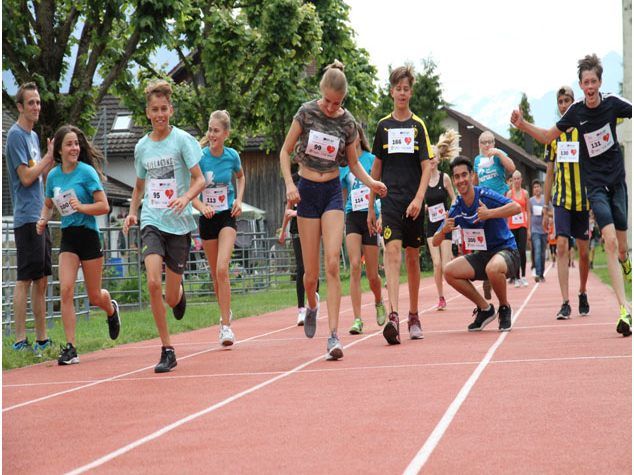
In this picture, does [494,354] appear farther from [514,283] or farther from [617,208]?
[514,283]

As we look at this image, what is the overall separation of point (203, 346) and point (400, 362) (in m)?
3.26

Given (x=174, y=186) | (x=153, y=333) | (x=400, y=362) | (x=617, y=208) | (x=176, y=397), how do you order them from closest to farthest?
(x=176, y=397), (x=400, y=362), (x=174, y=186), (x=617, y=208), (x=153, y=333)

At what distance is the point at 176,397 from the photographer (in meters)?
7.01

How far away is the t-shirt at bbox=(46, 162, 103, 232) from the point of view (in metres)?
9.77

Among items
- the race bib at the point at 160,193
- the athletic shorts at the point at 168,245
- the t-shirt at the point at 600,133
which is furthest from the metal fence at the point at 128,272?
the t-shirt at the point at 600,133

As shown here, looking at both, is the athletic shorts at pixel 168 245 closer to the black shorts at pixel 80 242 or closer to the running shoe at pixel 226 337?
the black shorts at pixel 80 242

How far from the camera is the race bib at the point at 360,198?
36.3ft

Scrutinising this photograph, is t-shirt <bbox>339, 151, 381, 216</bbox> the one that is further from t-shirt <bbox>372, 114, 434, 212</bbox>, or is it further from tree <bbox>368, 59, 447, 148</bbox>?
tree <bbox>368, 59, 447, 148</bbox>

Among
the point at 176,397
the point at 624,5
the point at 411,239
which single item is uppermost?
the point at 624,5

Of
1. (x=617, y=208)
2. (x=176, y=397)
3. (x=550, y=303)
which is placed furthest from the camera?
(x=550, y=303)

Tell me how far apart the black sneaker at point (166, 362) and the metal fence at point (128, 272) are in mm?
5153

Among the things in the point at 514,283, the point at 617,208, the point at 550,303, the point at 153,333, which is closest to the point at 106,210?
the point at 153,333

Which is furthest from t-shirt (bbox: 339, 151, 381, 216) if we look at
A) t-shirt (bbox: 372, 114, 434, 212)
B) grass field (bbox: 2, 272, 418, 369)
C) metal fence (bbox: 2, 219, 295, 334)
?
metal fence (bbox: 2, 219, 295, 334)

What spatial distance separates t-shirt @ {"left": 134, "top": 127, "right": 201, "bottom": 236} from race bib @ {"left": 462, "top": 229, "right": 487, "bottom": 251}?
3038 millimetres
